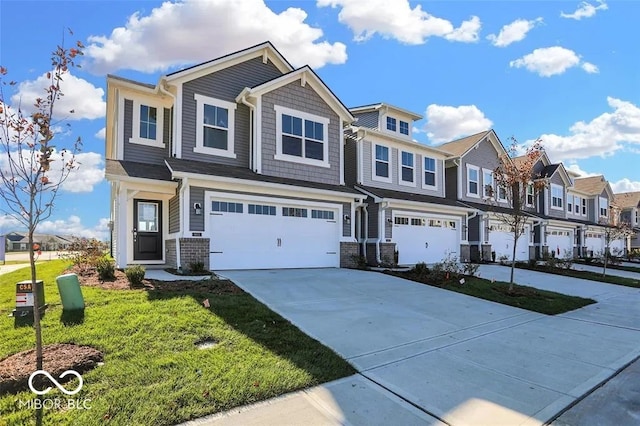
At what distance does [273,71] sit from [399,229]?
9.14m

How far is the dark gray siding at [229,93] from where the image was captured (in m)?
13.4

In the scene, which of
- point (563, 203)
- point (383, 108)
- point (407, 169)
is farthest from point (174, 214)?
point (563, 203)

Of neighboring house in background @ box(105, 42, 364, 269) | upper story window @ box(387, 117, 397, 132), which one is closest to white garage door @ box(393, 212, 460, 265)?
neighboring house in background @ box(105, 42, 364, 269)

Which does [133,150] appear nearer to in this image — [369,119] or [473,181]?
[369,119]

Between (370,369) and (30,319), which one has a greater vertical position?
(30,319)

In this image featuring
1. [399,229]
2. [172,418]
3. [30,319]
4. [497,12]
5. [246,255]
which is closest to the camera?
[172,418]

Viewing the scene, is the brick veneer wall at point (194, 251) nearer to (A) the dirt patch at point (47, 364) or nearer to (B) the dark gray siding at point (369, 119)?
(A) the dirt patch at point (47, 364)

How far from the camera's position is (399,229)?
60.5 feet

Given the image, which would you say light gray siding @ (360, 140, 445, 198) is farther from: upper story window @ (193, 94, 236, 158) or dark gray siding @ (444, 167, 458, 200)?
upper story window @ (193, 94, 236, 158)

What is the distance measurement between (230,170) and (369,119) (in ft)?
36.5

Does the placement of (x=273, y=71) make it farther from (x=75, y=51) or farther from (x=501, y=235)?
(x=501, y=235)

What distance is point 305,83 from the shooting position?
1573cm

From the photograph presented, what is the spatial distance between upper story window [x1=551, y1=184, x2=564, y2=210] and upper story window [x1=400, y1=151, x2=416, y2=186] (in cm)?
1809

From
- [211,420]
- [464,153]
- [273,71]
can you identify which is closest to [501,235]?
[464,153]
